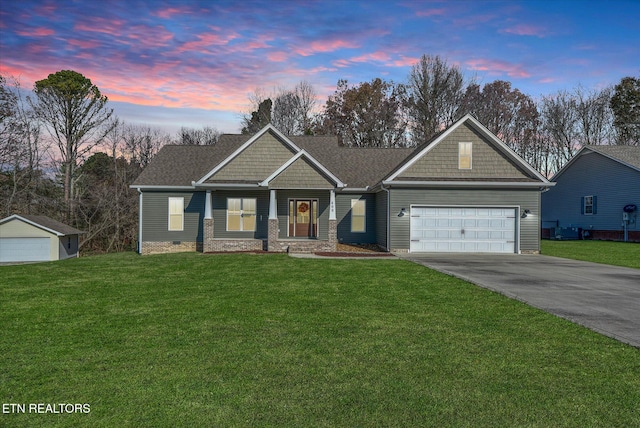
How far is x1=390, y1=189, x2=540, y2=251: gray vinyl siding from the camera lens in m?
21.2

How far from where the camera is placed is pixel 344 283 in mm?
11703

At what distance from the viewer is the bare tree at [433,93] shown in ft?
141

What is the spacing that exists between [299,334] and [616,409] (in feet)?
13.4

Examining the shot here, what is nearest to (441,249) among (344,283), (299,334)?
(344,283)

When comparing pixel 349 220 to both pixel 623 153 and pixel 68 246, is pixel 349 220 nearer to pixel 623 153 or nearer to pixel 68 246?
pixel 68 246

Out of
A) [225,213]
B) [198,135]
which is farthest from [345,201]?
[198,135]

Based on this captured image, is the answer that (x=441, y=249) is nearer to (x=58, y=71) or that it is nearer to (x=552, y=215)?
(x=552, y=215)

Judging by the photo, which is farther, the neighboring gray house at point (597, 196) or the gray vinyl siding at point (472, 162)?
the neighboring gray house at point (597, 196)

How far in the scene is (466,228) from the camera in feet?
70.0

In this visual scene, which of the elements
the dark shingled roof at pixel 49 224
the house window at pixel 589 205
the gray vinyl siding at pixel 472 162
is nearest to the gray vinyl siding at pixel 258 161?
the gray vinyl siding at pixel 472 162

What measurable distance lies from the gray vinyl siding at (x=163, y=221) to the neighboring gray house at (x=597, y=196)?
27.1m

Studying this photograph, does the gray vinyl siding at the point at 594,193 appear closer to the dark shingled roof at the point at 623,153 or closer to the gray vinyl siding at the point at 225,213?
the dark shingled roof at the point at 623,153

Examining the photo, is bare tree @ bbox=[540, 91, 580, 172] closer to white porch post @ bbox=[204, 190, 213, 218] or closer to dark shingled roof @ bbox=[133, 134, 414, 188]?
dark shingled roof @ bbox=[133, 134, 414, 188]

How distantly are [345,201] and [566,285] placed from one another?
1416 centimetres
